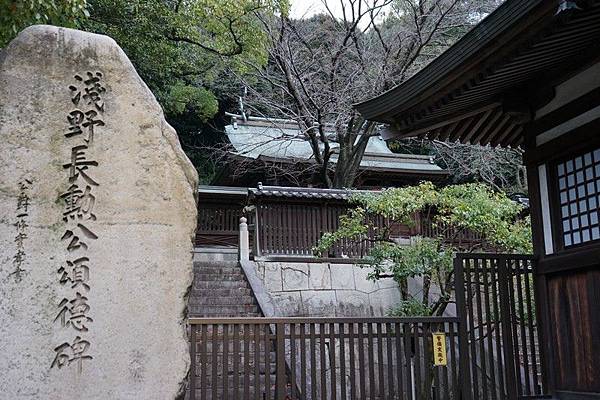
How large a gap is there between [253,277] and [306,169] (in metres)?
7.04

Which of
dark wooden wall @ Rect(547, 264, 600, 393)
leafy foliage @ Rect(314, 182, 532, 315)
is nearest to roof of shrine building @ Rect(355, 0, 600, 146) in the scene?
leafy foliage @ Rect(314, 182, 532, 315)

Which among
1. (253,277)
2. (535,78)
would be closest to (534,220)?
(535,78)

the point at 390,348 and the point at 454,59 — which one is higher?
the point at 454,59

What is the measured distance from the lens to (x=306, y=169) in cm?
1908

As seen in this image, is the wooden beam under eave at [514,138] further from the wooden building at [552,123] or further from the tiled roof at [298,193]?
the tiled roof at [298,193]

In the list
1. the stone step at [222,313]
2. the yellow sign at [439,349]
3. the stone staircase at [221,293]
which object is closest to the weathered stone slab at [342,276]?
the stone staircase at [221,293]

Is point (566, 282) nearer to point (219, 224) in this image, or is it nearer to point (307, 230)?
point (307, 230)

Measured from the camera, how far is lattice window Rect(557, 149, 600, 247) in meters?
6.02

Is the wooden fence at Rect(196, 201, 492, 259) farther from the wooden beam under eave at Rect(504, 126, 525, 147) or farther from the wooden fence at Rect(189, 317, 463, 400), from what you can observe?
the wooden fence at Rect(189, 317, 463, 400)

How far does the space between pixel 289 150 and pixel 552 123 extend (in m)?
15.7

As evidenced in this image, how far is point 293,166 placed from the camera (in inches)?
784

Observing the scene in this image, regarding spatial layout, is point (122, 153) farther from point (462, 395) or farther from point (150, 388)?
point (462, 395)

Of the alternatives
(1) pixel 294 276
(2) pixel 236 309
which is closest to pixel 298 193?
(1) pixel 294 276

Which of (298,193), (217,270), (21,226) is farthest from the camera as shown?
(298,193)
